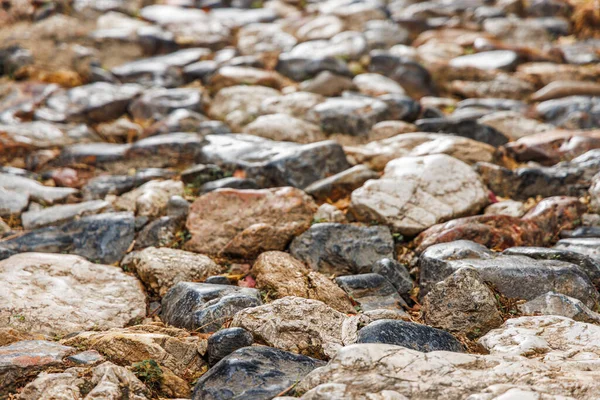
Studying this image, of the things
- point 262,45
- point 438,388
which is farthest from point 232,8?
point 438,388

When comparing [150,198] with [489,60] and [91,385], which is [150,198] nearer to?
[91,385]

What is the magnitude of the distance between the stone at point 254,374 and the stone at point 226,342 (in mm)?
113

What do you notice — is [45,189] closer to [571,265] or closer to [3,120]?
[3,120]

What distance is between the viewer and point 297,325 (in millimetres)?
3391

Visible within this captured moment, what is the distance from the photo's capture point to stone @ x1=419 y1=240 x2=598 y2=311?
12.8 ft

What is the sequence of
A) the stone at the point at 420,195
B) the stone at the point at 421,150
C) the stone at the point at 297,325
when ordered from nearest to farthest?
the stone at the point at 297,325 → the stone at the point at 420,195 → the stone at the point at 421,150

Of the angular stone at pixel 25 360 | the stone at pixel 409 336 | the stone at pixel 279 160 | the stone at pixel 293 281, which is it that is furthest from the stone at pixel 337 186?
the angular stone at pixel 25 360

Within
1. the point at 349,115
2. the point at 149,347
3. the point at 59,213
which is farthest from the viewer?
the point at 349,115

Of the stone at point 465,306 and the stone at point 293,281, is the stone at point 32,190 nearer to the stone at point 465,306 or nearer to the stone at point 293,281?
the stone at point 293,281

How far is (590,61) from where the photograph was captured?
918 centimetres

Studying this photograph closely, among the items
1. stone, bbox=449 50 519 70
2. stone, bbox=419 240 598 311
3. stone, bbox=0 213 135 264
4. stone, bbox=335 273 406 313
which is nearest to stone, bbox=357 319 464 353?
stone, bbox=419 240 598 311

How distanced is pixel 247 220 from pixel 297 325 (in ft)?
5.86

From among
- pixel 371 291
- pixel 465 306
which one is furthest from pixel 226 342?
pixel 465 306

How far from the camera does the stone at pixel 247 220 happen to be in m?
4.72
